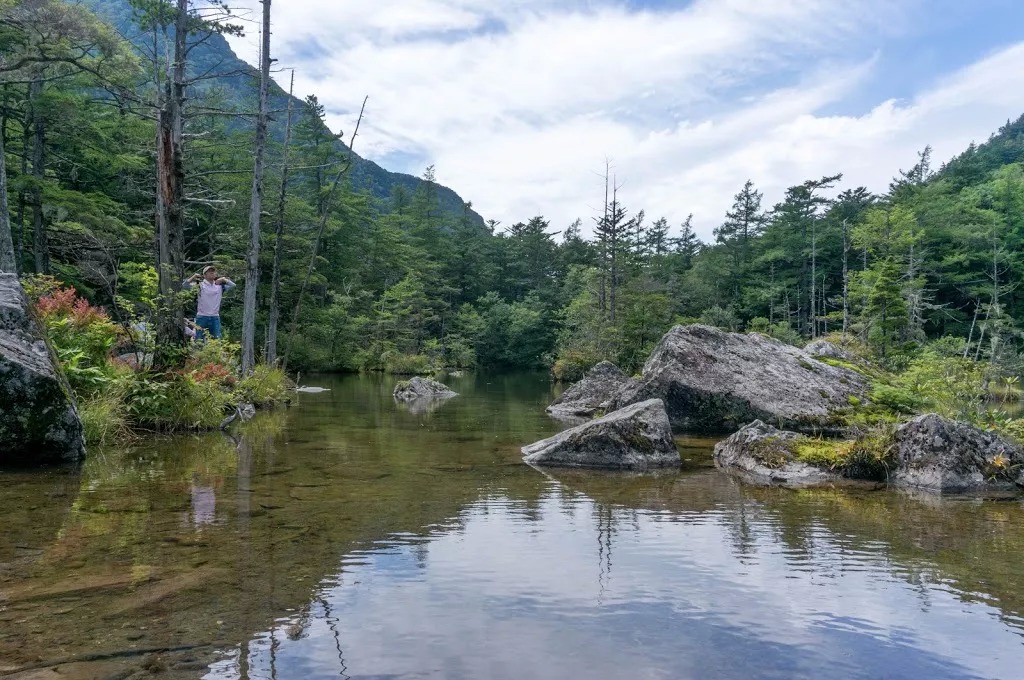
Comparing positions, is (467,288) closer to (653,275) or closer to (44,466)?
(653,275)

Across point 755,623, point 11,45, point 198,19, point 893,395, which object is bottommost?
point 755,623

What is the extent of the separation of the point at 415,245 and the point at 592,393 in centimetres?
4638

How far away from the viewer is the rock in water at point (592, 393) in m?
15.4

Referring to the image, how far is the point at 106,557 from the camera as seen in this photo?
360 cm

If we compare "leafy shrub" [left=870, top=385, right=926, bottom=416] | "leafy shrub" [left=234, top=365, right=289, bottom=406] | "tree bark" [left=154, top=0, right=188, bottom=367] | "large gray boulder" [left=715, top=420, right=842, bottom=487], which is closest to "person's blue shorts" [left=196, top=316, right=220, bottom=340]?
"leafy shrub" [left=234, top=365, right=289, bottom=406]

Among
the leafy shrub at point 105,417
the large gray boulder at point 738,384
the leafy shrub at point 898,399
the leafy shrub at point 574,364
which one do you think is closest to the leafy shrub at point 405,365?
the leafy shrub at point 574,364

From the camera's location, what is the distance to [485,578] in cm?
369

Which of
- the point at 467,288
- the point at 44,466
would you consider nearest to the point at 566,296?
the point at 467,288

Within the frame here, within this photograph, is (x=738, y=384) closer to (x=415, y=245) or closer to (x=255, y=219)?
(x=255, y=219)

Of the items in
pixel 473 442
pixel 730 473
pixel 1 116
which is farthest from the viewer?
pixel 1 116

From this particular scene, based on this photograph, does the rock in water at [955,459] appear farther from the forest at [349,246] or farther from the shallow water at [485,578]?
the forest at [349,246]

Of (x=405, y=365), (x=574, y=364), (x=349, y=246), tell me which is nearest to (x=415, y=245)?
(x=349, y=246)

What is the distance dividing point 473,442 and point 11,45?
19112 mm

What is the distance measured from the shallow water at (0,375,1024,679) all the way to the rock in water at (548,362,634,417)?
8746mm
